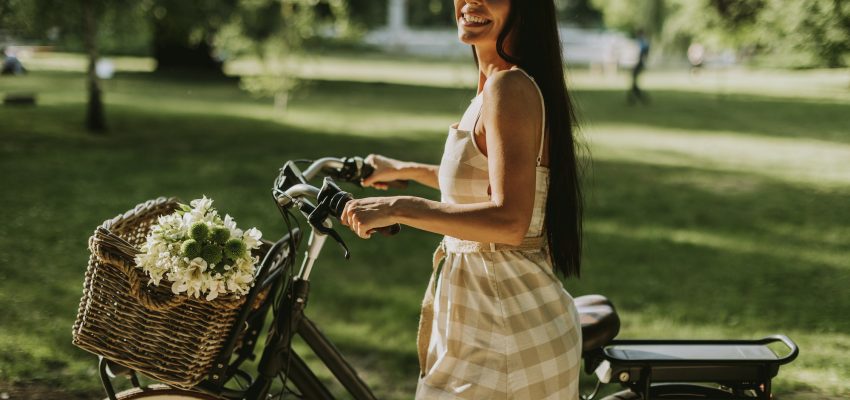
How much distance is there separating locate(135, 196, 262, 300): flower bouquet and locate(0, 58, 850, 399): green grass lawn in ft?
8.84

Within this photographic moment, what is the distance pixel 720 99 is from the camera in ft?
85.7

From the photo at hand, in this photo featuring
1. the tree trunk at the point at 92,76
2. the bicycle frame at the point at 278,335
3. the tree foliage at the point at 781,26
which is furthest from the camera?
the tree foliage at the point at 781,26

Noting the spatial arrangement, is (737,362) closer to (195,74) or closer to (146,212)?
(146,212)

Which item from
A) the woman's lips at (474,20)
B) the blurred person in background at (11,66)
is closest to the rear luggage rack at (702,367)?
the woman's lips at (474,20)

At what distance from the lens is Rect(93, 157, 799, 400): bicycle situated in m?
2.25

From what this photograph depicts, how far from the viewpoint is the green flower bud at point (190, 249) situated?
2.04 m

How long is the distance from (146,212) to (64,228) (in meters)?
6.24

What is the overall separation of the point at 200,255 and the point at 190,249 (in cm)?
3

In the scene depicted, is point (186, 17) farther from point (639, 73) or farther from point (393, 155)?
point (639, 73)

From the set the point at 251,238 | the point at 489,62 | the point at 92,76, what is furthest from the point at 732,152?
the point at 251,238

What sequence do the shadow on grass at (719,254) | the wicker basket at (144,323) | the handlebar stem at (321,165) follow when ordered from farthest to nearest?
the shadow on grass at (719,254) < the handlebar stem at (321,165) < the wicker basket at (144,323)

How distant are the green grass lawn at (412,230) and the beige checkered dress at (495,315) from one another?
2.54 metres

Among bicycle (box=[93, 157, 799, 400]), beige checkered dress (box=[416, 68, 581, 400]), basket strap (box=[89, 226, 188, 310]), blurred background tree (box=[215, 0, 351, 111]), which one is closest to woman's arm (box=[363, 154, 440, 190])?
bicycle (box=[93, 157, 799, 400])

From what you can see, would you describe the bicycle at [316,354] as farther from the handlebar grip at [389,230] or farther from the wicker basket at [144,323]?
the handlebar grip at [389,230]
